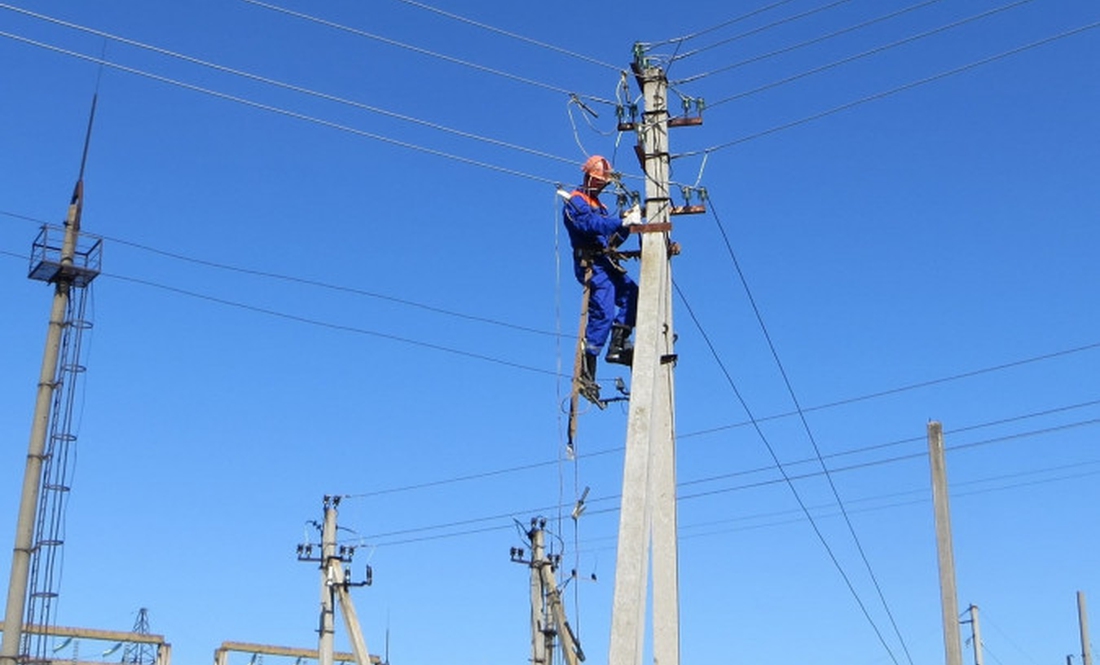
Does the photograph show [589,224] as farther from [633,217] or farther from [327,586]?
[327,586]

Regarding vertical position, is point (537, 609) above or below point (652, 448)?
above

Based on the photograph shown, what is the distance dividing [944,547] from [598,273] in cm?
759

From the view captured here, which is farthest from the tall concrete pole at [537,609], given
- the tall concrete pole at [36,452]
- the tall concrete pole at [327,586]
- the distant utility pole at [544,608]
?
the tall concrete pole at [36,452]

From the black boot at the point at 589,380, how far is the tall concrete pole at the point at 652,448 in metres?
0.97

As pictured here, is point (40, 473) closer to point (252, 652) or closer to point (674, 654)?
point (674, 654)

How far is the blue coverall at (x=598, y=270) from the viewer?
13656mm

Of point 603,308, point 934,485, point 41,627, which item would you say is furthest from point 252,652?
point 603,308

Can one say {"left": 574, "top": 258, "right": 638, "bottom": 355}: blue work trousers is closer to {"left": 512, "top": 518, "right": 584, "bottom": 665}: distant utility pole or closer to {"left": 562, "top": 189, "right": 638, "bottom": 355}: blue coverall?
{"left": 562, "top": 189, "right": 638, "bottom": 355}: blue coverall

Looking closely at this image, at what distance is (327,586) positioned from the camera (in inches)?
1371

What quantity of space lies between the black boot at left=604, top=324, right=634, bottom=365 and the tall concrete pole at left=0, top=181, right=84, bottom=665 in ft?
48.3

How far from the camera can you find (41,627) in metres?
26.0

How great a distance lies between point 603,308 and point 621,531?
112 inches

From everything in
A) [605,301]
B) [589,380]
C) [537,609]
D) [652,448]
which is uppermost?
[537,609]

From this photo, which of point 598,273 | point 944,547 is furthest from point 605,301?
point 944,547
